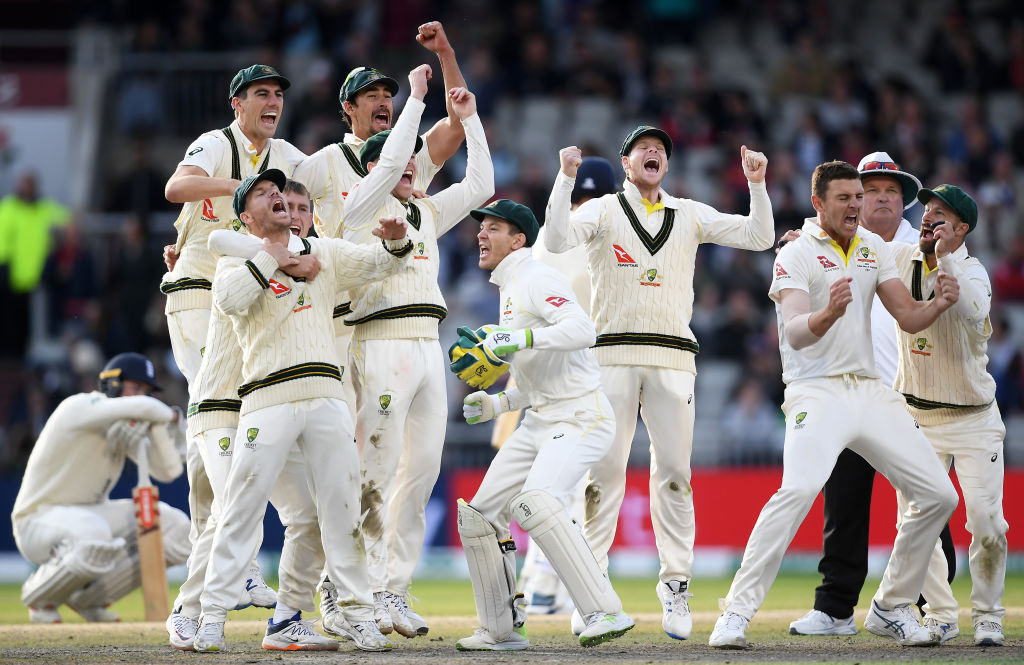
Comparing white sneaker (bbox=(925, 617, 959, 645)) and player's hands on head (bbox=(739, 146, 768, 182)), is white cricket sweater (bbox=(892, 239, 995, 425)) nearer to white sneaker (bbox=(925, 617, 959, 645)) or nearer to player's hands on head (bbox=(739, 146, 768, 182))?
player's hands on head (bbox=(739, 146, 768, 182))

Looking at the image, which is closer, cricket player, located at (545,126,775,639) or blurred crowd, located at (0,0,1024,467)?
cricket player, located at (545,126,775,639)

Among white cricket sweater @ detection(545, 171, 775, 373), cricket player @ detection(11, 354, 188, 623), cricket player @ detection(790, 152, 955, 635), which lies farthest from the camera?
cricket player @ detection(11, 354, 188, 623)

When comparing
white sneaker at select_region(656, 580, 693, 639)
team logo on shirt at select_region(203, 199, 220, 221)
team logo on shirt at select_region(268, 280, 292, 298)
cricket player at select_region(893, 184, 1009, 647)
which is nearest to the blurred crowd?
cricket player at select_region(893, 184, 1009, 647)

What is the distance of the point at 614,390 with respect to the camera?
8828mm

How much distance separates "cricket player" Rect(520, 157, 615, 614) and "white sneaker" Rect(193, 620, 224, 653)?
2.50 m

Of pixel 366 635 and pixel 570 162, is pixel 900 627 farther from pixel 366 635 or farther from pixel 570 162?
pixel 570 162

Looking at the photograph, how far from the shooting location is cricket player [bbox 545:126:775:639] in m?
8.79

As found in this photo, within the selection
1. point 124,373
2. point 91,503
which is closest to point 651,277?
point 124,373

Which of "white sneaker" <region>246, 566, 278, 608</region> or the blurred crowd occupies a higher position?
the blurred crowd

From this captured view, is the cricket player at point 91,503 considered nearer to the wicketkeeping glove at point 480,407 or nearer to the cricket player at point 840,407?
the wicketkeeping glove at point 480,407

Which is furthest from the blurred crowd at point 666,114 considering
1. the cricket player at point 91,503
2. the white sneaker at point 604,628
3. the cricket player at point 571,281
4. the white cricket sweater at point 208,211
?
the white sneaker at point 604,628

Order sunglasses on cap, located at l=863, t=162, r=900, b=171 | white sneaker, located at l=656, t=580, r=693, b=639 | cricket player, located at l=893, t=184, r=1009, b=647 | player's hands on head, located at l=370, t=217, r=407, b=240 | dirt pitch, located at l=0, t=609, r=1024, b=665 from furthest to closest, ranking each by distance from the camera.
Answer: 1. sunglasses on cap, located at l=863, t=162, r=900, b=171
2. white sneaker, located at l=656, t=580, r=693, b=639
3. cricket player, located at l=893, t=184, r=1009, b=647
4. player's hands on head, located at l=370, t=217, r=407, b=240
5. dirt pitch, located at l=0, t=609, r=1024, b=665

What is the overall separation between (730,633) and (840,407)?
1372 millimetres

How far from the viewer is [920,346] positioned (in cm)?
877
